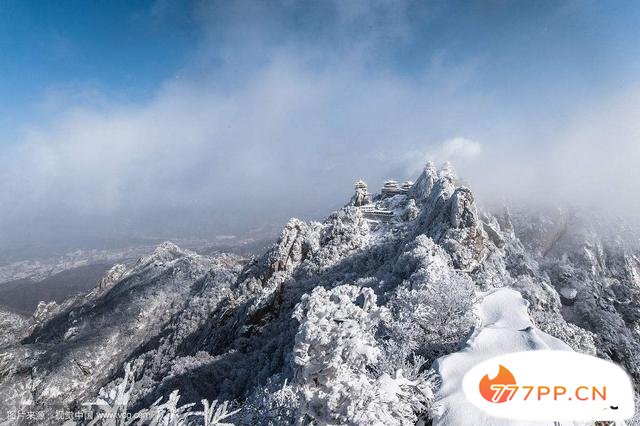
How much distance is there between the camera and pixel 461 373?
15258 mm

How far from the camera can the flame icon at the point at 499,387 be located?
13738 millimetres

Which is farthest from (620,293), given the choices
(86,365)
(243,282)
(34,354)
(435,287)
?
(34,354)

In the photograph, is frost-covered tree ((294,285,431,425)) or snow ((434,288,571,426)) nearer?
frost-covered tree ((294,285,431,425))

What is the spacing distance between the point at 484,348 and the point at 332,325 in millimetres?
9293

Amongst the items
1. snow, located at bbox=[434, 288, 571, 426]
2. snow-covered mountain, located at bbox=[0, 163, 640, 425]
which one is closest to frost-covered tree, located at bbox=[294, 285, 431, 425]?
snow-covered mountain, located at bbox=[0, 163, 640, 425]

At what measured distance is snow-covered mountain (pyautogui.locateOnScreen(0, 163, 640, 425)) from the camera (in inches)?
499

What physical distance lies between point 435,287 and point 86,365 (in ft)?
201

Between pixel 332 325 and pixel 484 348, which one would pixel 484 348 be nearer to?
pixel 484 348

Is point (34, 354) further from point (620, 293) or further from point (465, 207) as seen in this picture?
point (620, 293)

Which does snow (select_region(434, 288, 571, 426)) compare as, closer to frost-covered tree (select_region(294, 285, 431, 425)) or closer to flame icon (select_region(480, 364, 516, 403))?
flame icon (select_region(480, 364, 516, 403))
